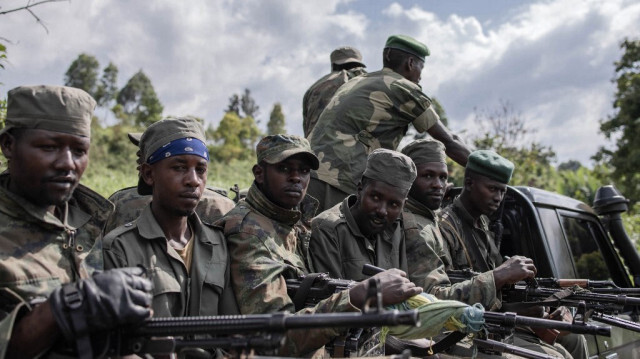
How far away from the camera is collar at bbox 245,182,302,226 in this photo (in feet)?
10.9

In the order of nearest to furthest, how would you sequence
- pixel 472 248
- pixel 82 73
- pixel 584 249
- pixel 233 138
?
pixel 472 248
pixel 584 249
pixel 233 138
pixel 82 73

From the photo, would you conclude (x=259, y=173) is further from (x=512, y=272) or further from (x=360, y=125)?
(x=512, y=272)

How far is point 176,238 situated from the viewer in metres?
2.94

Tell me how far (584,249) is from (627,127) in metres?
15.2

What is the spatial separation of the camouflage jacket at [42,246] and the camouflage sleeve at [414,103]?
287cm

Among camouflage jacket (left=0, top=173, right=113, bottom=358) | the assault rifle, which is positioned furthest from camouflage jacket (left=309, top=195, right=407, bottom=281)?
the assault rifle

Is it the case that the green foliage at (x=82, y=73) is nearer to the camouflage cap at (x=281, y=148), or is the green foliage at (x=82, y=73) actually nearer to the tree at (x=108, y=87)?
the tree at (x=108, y=87)

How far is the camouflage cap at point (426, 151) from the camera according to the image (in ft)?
15.6

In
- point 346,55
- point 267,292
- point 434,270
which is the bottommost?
point 267,292

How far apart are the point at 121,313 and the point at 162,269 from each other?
80 centimetres

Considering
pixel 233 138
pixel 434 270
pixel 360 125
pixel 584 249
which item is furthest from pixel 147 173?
pixel 233 138

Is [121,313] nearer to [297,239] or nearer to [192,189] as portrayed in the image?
[192,189]

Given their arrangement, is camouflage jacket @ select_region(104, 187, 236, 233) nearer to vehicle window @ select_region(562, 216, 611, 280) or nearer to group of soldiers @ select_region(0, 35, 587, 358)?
group of soldiers @ select_region(0, 35, 587, 358)

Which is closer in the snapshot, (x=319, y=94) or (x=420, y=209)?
(x=420, y=209)
